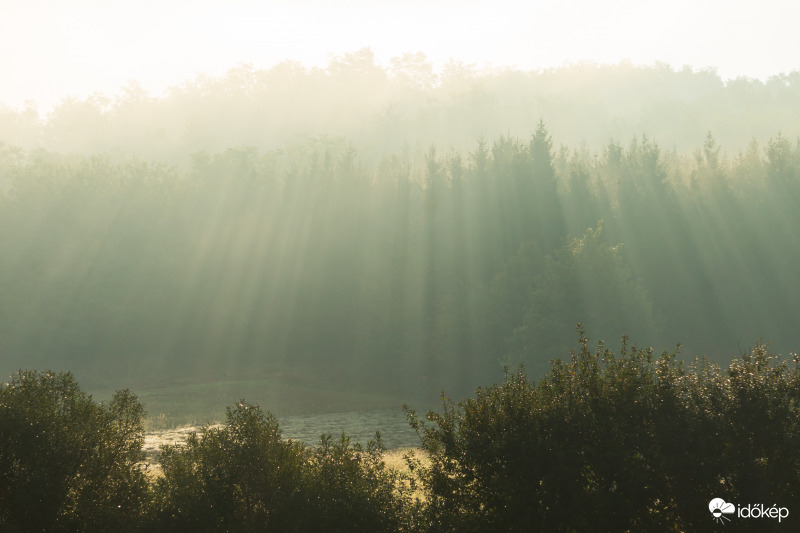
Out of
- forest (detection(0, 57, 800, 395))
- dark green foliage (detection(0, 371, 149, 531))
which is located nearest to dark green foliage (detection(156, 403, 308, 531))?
dark green foliage (detection(0, 371, 149, 531))

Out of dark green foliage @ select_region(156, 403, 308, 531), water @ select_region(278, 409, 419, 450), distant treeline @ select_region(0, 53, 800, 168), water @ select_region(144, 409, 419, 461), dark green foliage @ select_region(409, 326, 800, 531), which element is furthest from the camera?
distant treeline @ select_region(0, 53, 800, 168)

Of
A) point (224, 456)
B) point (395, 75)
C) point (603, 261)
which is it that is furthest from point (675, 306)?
point (395, 75)

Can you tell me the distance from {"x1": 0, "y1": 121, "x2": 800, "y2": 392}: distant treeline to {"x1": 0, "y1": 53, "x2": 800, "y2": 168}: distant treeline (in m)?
34.7

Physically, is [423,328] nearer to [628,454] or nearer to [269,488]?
[269,488]

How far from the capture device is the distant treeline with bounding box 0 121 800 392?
150 feet

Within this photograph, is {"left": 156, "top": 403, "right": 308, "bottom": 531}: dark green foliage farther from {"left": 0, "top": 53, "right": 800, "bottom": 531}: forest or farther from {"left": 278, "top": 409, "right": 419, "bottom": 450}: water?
{"left": 278, "top": 409, "right": 419, "bottom": 450}: water

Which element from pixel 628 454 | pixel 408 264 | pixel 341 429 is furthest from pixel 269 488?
pixel 408 264

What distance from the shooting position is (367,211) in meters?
60.4

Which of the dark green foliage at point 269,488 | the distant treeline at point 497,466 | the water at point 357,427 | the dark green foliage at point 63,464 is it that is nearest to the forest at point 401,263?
the water at point 357,427

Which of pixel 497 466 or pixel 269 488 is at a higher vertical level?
pixel 497 466

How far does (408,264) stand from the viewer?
5238 cm

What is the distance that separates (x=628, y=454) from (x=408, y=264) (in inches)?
1690

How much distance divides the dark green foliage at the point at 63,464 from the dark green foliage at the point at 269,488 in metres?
0.80

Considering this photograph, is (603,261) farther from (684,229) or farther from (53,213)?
(53,213)
